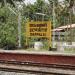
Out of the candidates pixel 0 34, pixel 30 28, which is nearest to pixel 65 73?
pixel 30 28

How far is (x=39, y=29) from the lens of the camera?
2116 cm

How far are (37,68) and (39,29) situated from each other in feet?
32.9

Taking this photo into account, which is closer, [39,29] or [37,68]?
[37,68]

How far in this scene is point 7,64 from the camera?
12.3 metres

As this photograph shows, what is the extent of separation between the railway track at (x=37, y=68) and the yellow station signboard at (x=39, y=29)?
8.69 meters

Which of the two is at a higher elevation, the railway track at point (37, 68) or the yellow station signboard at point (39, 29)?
the yellow station signboard at point (39, 29)

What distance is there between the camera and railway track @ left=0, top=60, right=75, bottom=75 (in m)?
10.4

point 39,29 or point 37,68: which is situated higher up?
point 39,29

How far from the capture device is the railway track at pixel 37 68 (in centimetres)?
1041

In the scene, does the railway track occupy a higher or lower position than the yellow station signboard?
lower

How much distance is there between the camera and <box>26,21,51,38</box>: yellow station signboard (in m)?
21.1

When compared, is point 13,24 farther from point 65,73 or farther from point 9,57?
point 65,73

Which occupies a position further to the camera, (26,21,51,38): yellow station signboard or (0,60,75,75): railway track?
(26,21,51,38): yellow station signboard

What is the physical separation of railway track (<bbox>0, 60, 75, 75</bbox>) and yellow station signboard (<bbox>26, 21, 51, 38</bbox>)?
869 cm
